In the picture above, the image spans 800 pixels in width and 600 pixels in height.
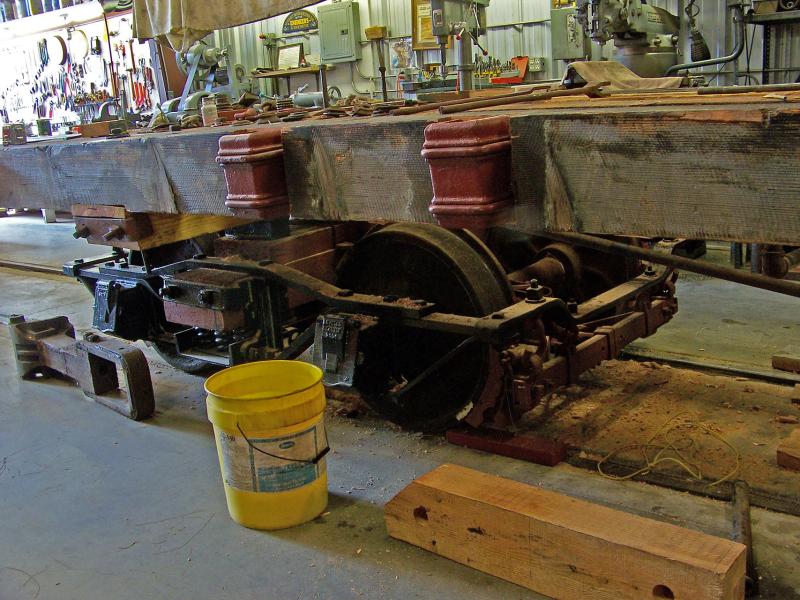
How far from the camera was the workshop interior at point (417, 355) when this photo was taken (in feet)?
5.83

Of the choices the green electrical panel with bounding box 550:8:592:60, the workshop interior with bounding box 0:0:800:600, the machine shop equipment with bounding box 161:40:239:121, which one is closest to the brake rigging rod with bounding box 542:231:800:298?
the workshop interior with bounding box 0:0:800:600

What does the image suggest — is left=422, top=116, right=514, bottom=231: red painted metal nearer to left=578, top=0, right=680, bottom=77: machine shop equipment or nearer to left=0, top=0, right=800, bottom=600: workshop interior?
left=0, top=0, right=800, bottom=600: workshop interior

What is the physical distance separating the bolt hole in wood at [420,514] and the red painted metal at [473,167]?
3.30 feet

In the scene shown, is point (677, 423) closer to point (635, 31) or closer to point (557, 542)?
point (557, 542)

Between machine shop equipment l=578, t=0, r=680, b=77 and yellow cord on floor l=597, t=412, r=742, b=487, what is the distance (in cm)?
355

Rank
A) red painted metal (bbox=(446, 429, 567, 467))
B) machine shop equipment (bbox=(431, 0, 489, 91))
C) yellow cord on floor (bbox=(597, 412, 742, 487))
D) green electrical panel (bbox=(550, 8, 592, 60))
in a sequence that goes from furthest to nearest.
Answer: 1. green electrical panel (bbox=(550, 8, 592, 60))
2. machine shop equipment (bbox=(431, 0, 489, 91))
3. red painted metal (bbox=(446, 429, 567, 467))
4. yellow cord on floor (bbox=(597, 412, 742, 487))

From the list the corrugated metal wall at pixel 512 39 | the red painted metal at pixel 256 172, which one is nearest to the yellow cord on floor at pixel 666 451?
the red painted metal at pixel 256 172

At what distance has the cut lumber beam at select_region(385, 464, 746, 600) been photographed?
1.93 metres

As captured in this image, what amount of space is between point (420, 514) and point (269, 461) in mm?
523

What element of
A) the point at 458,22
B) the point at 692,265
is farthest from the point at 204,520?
the point at 458,22

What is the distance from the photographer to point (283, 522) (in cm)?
260

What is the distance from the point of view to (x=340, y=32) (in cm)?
951

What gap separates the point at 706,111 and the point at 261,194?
125 cm

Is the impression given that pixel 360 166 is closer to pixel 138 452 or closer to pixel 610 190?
pixel 610 190
